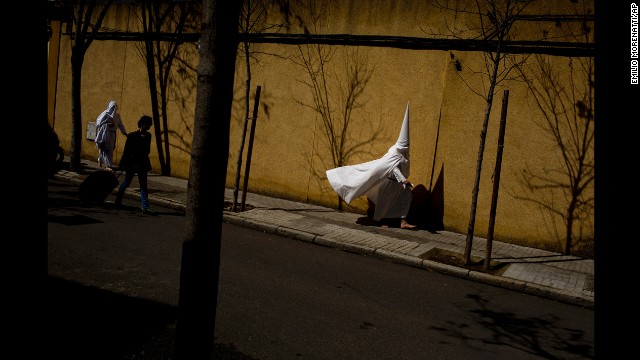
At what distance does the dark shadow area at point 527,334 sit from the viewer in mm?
5188

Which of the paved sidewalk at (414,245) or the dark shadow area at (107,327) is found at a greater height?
the paved sidewalk at (414,245)

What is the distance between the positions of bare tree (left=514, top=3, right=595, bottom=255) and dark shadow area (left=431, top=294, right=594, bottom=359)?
379 cm

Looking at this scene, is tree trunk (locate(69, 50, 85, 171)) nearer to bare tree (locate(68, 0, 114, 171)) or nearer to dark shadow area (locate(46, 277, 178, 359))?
bare tree (locate(68, 0, 114, 171))

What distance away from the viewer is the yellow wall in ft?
32.3

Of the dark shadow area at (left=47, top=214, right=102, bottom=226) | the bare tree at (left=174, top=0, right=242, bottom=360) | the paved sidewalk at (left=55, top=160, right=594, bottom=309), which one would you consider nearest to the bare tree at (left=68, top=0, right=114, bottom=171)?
the paved sidewalk at (left=55, top=160, right=594, bottom=309)

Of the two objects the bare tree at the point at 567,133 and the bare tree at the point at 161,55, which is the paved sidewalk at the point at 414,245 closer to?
the bare tree at the point at 567,133

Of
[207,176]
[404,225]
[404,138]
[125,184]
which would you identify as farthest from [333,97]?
[207,176]

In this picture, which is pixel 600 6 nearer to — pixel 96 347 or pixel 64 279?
pixel 96 347

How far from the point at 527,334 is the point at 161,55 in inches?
494

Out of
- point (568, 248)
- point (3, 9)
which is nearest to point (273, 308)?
point (3, 9)

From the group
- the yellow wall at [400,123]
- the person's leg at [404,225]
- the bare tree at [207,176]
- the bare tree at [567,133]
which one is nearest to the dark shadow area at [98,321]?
the bare tree at [207,176]

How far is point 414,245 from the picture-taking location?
8.97 m

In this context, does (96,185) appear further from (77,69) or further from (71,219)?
(77,69)

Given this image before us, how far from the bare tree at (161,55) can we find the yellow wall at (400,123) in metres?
0.38
